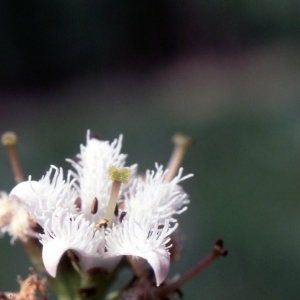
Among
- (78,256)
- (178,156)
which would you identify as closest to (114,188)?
(78,256)

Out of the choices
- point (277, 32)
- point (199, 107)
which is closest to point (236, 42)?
point (277, 32)

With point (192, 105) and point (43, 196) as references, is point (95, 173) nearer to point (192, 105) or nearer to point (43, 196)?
point (43, 196)

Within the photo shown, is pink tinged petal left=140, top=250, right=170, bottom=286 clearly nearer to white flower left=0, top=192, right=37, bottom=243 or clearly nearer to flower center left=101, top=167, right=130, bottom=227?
flower center left=101, top=167, right=130, bottom=227

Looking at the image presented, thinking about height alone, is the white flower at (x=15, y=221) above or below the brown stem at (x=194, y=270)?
above

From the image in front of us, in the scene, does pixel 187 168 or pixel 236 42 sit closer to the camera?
pixel 187 168

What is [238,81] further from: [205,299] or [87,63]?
[205,299]

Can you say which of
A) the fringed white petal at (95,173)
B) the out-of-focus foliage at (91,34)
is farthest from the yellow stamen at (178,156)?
the out-of-focus foliage at (91,34)

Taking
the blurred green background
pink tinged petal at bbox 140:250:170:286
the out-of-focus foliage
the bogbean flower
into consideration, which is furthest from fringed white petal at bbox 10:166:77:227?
the out-of-focus foliage

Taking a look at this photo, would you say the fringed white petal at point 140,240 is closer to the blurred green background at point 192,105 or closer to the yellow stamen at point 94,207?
the yellow stamen at point 94,207
